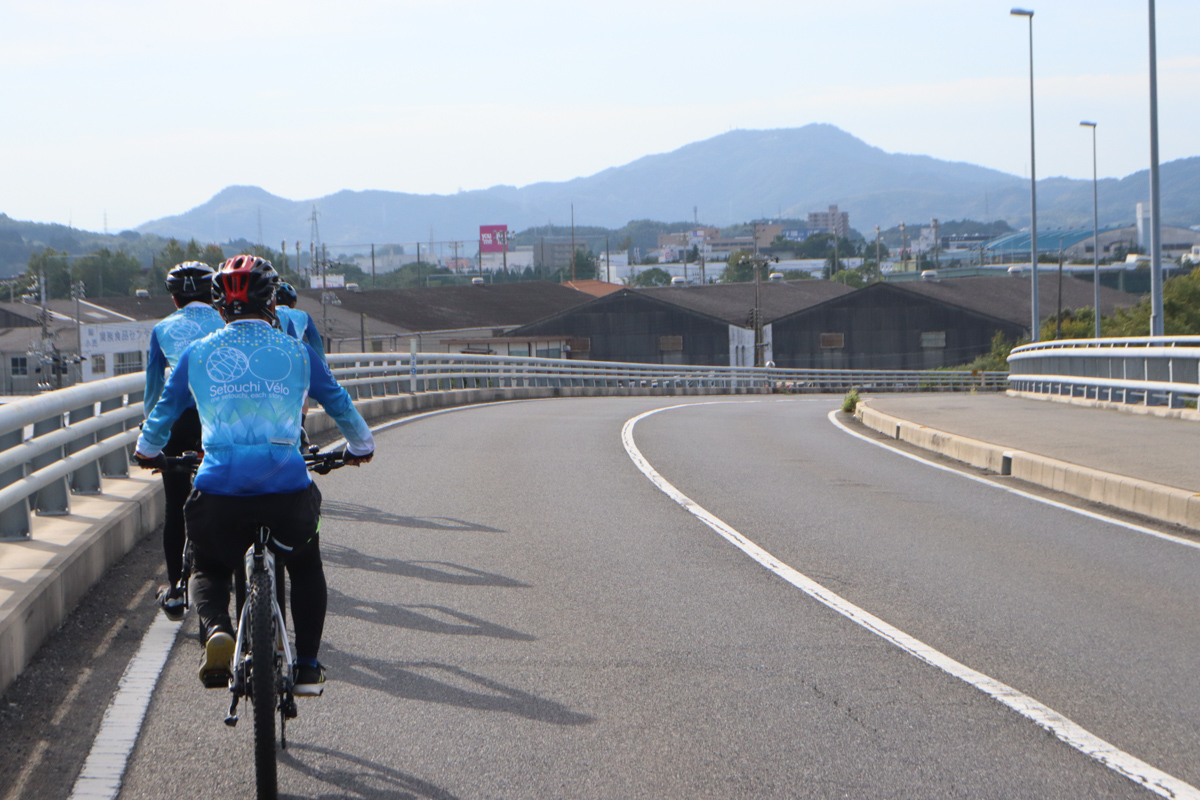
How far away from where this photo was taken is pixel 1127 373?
66.2ft

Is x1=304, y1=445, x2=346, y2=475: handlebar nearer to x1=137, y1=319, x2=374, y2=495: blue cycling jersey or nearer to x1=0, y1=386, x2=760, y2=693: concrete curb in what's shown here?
x1=137, y1=319, x2=374, y2=495: blue cycling jersey

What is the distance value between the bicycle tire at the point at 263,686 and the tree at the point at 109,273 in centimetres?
12004

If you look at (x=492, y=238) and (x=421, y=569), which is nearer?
(x=421, y=569)

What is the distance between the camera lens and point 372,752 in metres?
4.70

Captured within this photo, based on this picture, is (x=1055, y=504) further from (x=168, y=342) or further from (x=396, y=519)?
(x=168, y=342)

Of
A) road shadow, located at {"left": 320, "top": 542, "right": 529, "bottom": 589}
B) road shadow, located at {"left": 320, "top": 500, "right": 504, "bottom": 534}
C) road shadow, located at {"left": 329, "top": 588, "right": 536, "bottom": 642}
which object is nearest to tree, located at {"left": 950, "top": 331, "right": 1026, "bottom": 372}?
road shadow, located at {"left": 320, "top": 500, "right": 504, "bottom": 534}

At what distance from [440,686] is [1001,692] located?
2575 mm

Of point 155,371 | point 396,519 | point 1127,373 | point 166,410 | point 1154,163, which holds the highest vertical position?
point 1154,163

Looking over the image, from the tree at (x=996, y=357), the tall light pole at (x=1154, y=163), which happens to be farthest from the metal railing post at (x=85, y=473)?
the tree at (x=996, y=357)

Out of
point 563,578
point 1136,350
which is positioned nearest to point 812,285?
point 1136,350

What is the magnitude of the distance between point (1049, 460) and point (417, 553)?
7.52m

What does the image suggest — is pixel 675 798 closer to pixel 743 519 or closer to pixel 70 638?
pixel 70 638

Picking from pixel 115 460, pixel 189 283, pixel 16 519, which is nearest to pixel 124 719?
pixel 189 283

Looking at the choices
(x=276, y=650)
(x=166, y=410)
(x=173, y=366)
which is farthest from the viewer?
(x=173, y=366)
